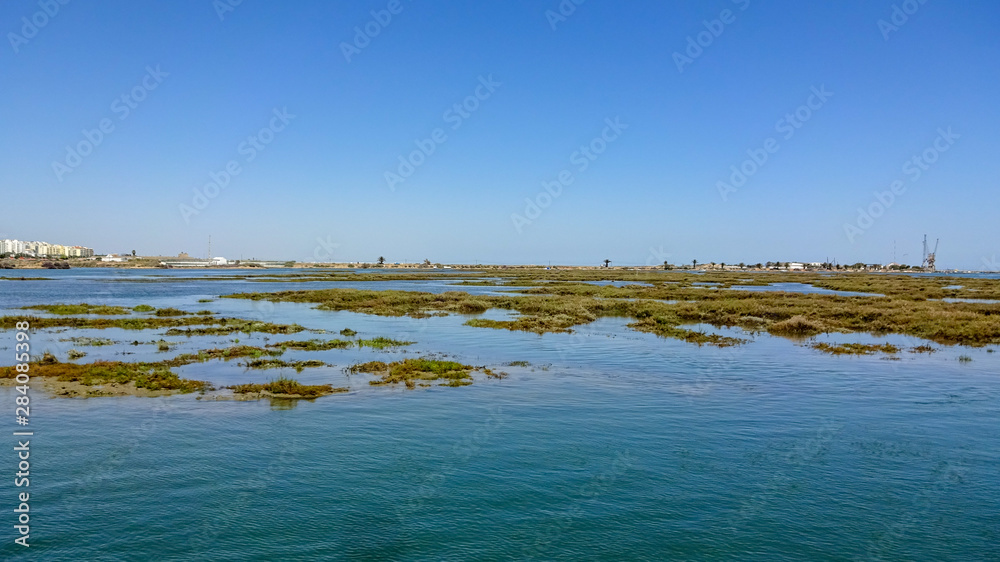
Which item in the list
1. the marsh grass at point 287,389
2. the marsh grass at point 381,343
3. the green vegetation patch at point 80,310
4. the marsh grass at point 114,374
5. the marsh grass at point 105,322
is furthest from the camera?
the green vegetation patch at point 80,310

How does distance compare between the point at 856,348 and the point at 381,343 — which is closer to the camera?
the point at 856,348

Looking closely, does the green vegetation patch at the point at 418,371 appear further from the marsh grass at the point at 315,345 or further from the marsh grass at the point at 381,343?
the marsh grass at the point at 315,345

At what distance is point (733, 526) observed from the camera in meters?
12.4

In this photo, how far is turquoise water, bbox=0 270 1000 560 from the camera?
1166cm

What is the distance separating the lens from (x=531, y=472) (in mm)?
15180

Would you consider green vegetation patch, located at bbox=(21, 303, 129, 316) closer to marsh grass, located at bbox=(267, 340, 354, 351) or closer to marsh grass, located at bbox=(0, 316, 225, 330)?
marsh grass, located at bbox=(0, 316, 225, 330)

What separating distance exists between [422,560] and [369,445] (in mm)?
6411

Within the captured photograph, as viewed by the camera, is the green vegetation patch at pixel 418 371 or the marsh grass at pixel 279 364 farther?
the marsh grass at pixel 279 364

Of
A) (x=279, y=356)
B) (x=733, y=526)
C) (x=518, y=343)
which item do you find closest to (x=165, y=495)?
(x=733, y=526)

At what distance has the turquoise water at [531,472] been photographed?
1166 centimetres

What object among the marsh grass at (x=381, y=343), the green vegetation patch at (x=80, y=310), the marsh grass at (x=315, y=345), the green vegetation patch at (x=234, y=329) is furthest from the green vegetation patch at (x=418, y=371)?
the green vegetation patch at (x=80, y=310)

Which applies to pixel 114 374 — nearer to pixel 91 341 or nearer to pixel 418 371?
pixel 91 341

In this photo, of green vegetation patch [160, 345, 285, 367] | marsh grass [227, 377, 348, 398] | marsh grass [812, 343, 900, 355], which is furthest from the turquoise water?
marsh grass [812, 343, 900, 355]

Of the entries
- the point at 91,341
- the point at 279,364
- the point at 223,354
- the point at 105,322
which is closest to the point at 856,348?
the point at 279,364
